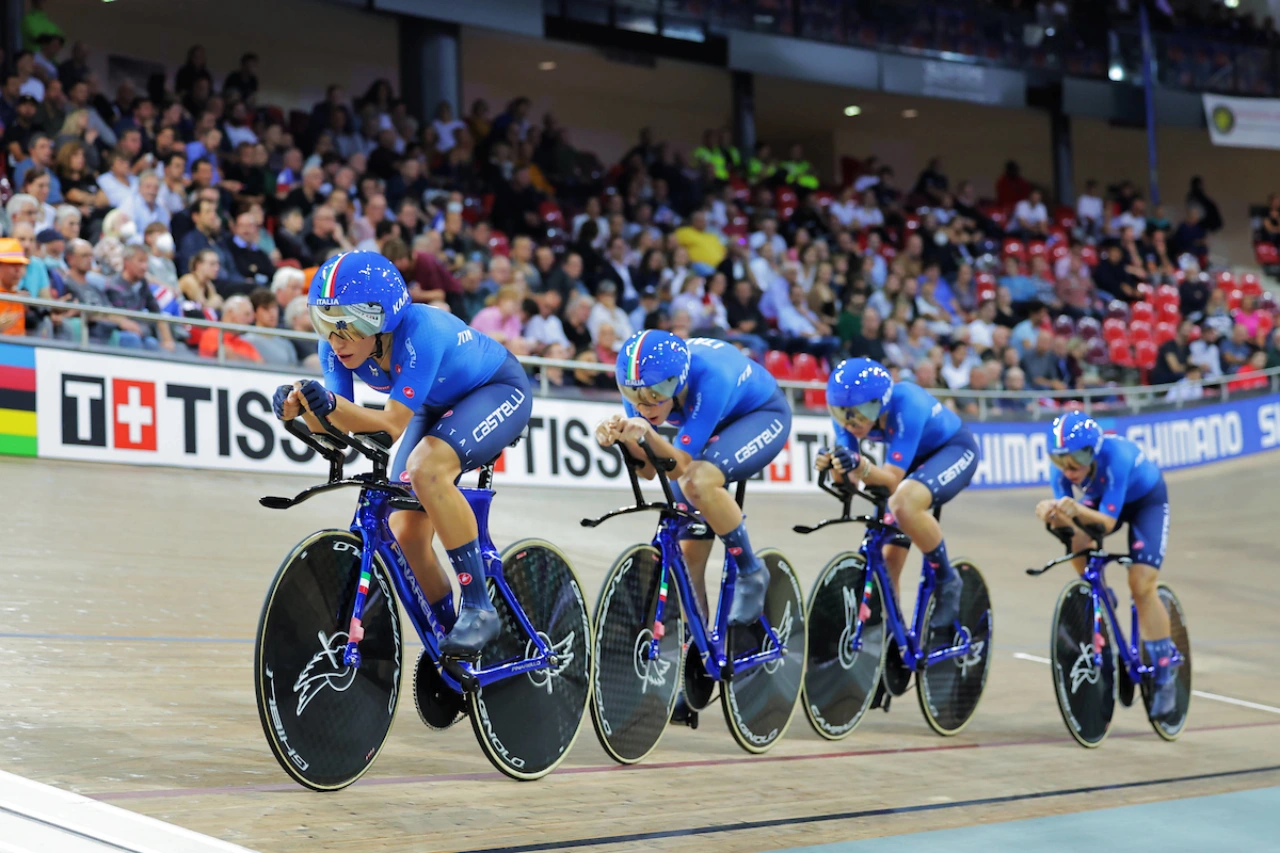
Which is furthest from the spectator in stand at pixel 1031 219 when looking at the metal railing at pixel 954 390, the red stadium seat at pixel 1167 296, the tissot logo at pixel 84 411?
the tissot logo at pixel 84 411

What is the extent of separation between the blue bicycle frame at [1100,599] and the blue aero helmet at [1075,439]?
0.89 feet

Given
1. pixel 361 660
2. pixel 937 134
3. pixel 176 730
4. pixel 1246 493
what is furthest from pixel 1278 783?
pixel 937 134

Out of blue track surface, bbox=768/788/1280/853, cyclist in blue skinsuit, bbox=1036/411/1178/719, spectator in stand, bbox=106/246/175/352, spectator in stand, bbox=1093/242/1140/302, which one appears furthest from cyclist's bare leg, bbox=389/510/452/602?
spectator in stand, bbox=1093/242/1140/302

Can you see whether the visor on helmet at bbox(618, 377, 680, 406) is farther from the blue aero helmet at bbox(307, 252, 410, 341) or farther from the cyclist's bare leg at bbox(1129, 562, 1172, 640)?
the cyclist's bare leg at bbox(1129, 562, 1172, 640)

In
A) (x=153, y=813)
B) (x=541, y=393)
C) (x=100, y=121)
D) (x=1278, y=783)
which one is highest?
(x=100, y=121)

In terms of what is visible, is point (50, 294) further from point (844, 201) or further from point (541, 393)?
point (844, 201)

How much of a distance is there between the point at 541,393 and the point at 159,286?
279 cm

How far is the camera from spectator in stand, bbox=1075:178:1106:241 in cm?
2073

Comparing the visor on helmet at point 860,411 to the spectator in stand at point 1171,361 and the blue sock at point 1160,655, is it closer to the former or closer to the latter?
the blue sock at point 1160,655

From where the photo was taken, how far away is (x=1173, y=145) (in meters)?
25.3

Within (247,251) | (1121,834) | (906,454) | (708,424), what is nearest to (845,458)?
(906,454)

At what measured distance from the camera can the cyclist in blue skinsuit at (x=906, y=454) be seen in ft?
18.3

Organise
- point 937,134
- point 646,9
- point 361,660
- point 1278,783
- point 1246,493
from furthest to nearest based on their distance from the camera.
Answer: point 937,134 → point 646,9 → point 1246,493 → point 1278,783 → point 361,660

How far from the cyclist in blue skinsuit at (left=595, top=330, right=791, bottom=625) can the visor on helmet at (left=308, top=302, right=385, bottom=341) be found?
901 mm
